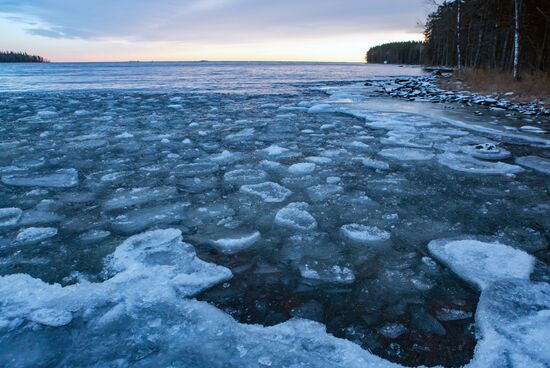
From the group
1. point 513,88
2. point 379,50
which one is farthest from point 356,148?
point 379,50

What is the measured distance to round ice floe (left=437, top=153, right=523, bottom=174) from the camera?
3.10 meters

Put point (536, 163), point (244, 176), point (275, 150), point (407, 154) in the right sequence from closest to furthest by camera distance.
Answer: point (244, 176), point (536, 163), point (407, 154), point (275, 150)

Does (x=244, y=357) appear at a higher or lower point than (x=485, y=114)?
lower

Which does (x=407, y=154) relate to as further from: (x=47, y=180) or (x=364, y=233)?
(x=47, y=180)

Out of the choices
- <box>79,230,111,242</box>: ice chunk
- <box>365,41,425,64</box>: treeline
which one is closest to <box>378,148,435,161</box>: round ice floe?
<box>79,230,111,242</box>: ice chunk

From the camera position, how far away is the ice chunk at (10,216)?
2147 mm

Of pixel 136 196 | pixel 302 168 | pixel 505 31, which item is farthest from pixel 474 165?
pixel 505 31

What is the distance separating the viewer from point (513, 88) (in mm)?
10203

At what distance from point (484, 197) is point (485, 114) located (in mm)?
5367

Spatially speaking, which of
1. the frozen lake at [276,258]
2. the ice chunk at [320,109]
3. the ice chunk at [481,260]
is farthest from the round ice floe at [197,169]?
the ice chunk at [320,109]

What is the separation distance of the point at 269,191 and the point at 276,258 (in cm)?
98

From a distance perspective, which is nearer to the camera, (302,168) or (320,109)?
(302,168)

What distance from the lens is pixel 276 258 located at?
175cm

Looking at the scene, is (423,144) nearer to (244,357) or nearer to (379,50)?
(244,357)
